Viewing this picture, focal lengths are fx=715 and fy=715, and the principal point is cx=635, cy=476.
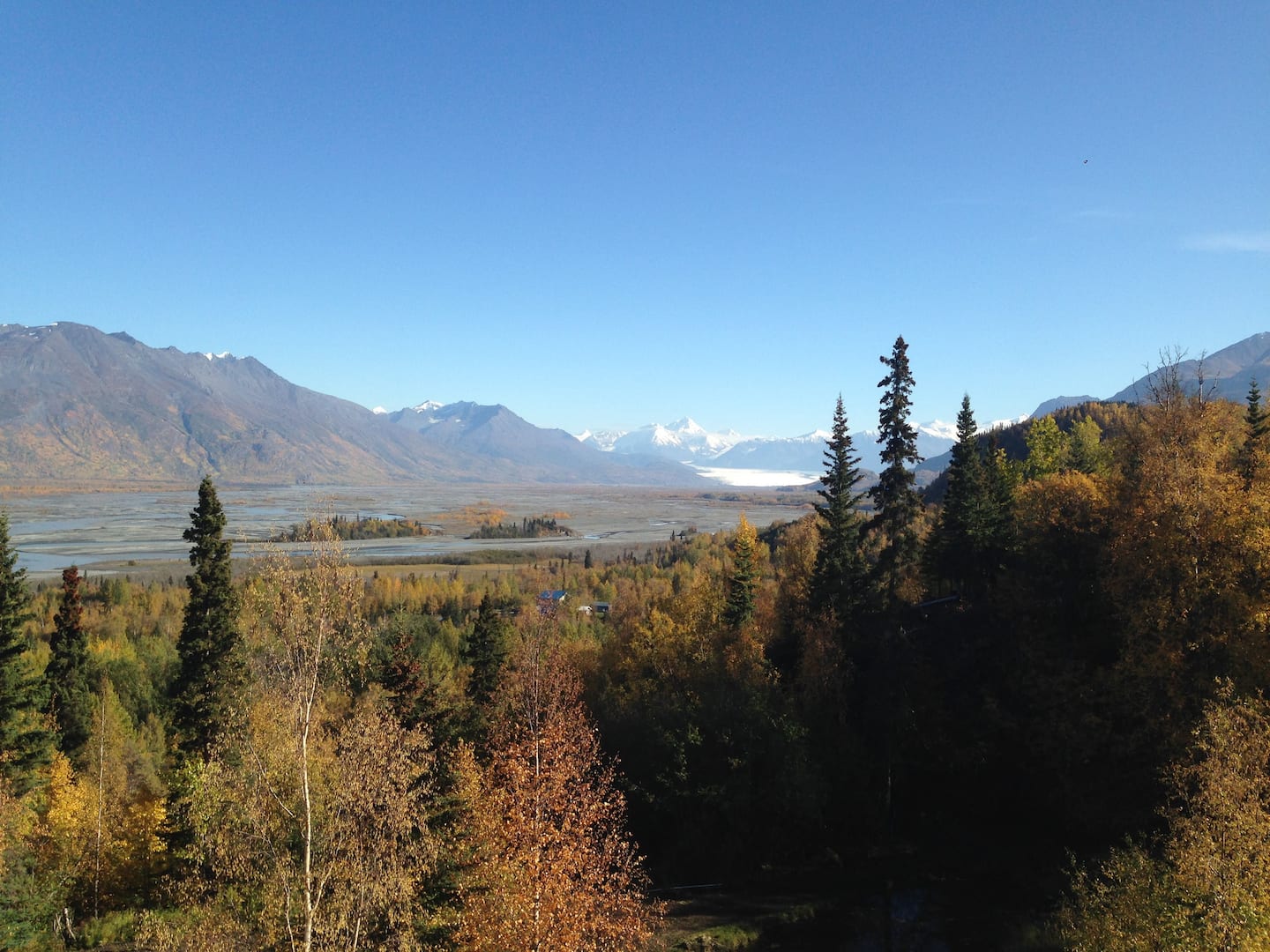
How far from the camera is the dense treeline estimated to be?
651 inches

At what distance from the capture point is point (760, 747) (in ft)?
120

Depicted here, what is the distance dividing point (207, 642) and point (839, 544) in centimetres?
3269

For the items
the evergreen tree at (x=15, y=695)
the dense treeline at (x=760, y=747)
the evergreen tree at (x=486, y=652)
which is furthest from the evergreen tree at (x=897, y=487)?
the evergreen tree at (x=15, y=695)

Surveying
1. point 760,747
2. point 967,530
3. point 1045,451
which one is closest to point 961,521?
point 967,530

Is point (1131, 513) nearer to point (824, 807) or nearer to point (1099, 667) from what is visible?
point (1099, 667)

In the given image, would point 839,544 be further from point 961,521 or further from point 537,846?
point 537,846

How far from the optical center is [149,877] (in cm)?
3141

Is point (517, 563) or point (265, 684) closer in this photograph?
point (265, 684)

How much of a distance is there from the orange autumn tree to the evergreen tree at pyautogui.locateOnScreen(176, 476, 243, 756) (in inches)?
532

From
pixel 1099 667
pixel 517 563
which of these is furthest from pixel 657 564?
pixel 1099 667

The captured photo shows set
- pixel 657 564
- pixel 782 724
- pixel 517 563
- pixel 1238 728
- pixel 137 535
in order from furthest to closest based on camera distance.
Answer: pixel 137 535 < pixel 517 563 < pixel 657 564 < pixel 782 724 < pixel 1238 728

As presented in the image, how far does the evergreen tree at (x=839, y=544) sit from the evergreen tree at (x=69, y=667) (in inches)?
1619

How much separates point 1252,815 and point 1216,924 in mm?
2443

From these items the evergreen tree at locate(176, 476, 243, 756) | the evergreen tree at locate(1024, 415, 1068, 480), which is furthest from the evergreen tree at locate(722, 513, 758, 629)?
the evergreen tree at locate(1024, 415, 1068, 480)
